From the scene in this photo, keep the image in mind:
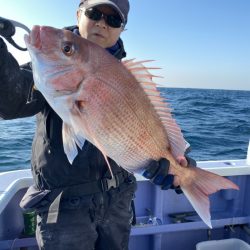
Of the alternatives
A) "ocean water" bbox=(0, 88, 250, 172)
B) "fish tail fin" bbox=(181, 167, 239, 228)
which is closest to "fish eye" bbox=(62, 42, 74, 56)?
"fish tail fin" bbox=(181, 167, 239, 228)

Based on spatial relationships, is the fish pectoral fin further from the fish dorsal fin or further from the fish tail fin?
the fish tail fin

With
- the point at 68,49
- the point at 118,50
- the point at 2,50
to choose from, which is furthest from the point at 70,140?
the point at 118,50

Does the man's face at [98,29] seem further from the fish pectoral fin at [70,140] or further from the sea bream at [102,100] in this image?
the fish pectoral fin at [70,140]

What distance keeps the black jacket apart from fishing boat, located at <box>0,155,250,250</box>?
0.89m

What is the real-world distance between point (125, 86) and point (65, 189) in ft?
2.85

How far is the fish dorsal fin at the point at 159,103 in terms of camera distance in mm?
1689

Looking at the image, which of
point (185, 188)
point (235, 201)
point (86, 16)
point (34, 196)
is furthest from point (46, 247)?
point (235, 201)

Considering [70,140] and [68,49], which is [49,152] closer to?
[70,140]

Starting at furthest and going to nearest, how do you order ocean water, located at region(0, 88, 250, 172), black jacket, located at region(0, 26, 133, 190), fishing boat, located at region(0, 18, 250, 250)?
1. ocean water, located at region(0, 88, 250, 172)
2. fishing boat, located at region(0, 18, 250, 250)
3. black jacket, located at region(0, 26, 133, 190)

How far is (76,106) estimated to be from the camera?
153 centimetres

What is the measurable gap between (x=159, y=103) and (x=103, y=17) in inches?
26.9

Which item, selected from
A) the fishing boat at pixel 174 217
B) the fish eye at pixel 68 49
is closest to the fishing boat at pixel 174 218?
the fishing boat at pixel 174 217

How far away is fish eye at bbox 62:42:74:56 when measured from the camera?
61.4 inches

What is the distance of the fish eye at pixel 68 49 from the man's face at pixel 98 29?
22.8 inches
